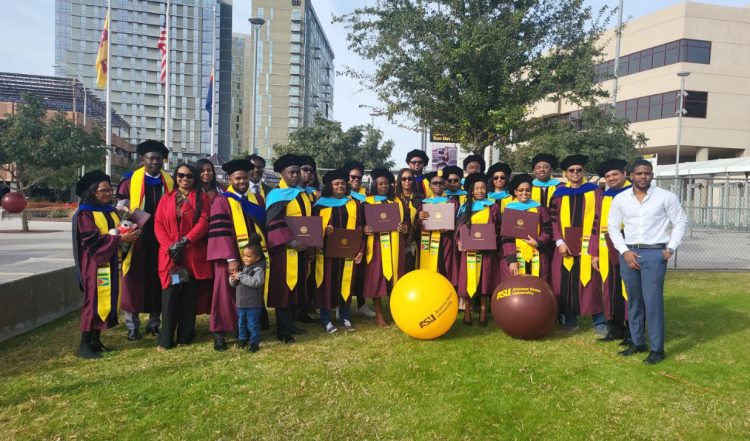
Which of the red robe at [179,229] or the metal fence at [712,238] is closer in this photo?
the red robe at [179,229]

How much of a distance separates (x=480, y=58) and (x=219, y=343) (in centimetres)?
627

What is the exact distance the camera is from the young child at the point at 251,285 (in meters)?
5.45

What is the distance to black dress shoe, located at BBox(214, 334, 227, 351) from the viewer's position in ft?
18.4

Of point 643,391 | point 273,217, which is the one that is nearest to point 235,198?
point 273,217

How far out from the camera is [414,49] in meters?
9.34

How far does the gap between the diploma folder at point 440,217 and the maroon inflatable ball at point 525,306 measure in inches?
42.5

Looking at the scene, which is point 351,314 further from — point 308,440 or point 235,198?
point 308,440

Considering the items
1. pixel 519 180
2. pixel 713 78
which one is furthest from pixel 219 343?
pixel 713 78

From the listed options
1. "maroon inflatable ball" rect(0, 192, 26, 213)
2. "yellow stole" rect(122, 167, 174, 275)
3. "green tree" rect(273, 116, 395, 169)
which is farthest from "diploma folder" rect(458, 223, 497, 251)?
"green tree" rect(273, 116, 395, 169)

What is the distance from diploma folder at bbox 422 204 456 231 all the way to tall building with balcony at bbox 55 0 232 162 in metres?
103

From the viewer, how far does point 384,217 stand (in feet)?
21.1

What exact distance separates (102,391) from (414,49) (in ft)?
24.5

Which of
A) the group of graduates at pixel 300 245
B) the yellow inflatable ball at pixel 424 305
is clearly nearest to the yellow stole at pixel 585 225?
the group of graduates at pixel 300 245

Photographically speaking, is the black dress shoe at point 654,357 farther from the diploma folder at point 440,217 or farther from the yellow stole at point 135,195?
the yellow stole at point 135,195
